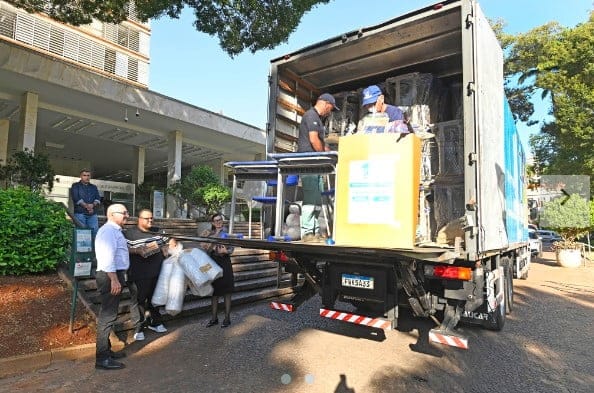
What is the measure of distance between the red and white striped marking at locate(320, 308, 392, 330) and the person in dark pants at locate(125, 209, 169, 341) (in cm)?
223

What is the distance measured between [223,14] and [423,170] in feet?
19.9

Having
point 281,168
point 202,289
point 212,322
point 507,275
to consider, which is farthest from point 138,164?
point 507,275

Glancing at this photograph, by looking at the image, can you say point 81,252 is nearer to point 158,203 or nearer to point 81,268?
point 81,268

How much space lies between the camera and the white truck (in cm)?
336

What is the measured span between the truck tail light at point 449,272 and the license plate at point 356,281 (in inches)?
21.2

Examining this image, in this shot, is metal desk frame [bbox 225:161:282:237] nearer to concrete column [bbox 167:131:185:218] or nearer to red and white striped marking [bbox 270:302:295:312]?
red and white striped marking [bbox 270:302:295:312]

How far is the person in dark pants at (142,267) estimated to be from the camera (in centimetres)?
481

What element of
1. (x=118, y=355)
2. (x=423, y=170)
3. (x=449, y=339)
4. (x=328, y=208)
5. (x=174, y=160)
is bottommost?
(x=118, y=355)

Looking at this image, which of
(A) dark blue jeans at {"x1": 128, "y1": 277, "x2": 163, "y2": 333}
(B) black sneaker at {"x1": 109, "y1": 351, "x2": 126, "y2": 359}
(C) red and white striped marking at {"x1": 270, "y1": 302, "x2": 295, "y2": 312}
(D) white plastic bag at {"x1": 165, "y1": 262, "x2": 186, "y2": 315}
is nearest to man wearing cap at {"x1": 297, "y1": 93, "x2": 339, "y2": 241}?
(C) red and white striped marking at {"x1": 270, "y1": 302, "x2": 295, "y2": 312}

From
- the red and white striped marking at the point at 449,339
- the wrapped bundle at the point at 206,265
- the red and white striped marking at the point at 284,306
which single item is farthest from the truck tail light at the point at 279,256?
the red and white striped marking at the point at 449,339

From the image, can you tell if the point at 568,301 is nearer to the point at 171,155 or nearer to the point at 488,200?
the point at 488,200

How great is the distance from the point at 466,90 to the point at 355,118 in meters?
2.51

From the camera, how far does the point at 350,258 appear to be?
3.75 m

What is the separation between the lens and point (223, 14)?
8.59 metres
